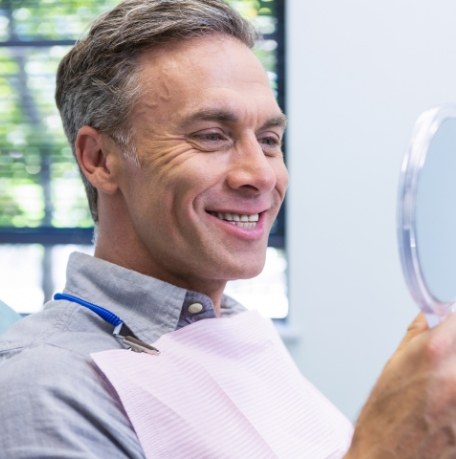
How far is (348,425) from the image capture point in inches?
49.4

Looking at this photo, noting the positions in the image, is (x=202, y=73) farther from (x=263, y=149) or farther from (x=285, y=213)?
(x=285, y=213)

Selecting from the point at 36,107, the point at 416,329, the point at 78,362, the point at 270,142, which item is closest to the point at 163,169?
the point at 270,142

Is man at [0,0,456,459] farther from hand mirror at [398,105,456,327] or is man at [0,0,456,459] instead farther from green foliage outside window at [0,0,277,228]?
green foliage outside window at [0,0,277,228]

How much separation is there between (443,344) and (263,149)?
0.58 m

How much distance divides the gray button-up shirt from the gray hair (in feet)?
0.60

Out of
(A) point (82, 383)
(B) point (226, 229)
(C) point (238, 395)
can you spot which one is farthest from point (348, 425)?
(A) point (82, 383)

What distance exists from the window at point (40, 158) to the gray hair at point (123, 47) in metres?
2.00

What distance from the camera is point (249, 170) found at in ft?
3.72

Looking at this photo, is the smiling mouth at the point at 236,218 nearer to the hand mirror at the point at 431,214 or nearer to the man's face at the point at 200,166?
the man's face at the point at 200,166

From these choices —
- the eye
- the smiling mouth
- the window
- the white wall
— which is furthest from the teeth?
the window

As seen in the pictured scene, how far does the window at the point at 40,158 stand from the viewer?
3244 mm

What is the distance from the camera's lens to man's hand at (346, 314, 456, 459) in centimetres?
67

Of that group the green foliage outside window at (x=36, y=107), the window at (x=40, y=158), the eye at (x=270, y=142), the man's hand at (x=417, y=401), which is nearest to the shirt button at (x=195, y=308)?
the eye at (x=270, y=142)

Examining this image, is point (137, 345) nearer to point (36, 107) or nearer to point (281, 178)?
point (281, 178)
